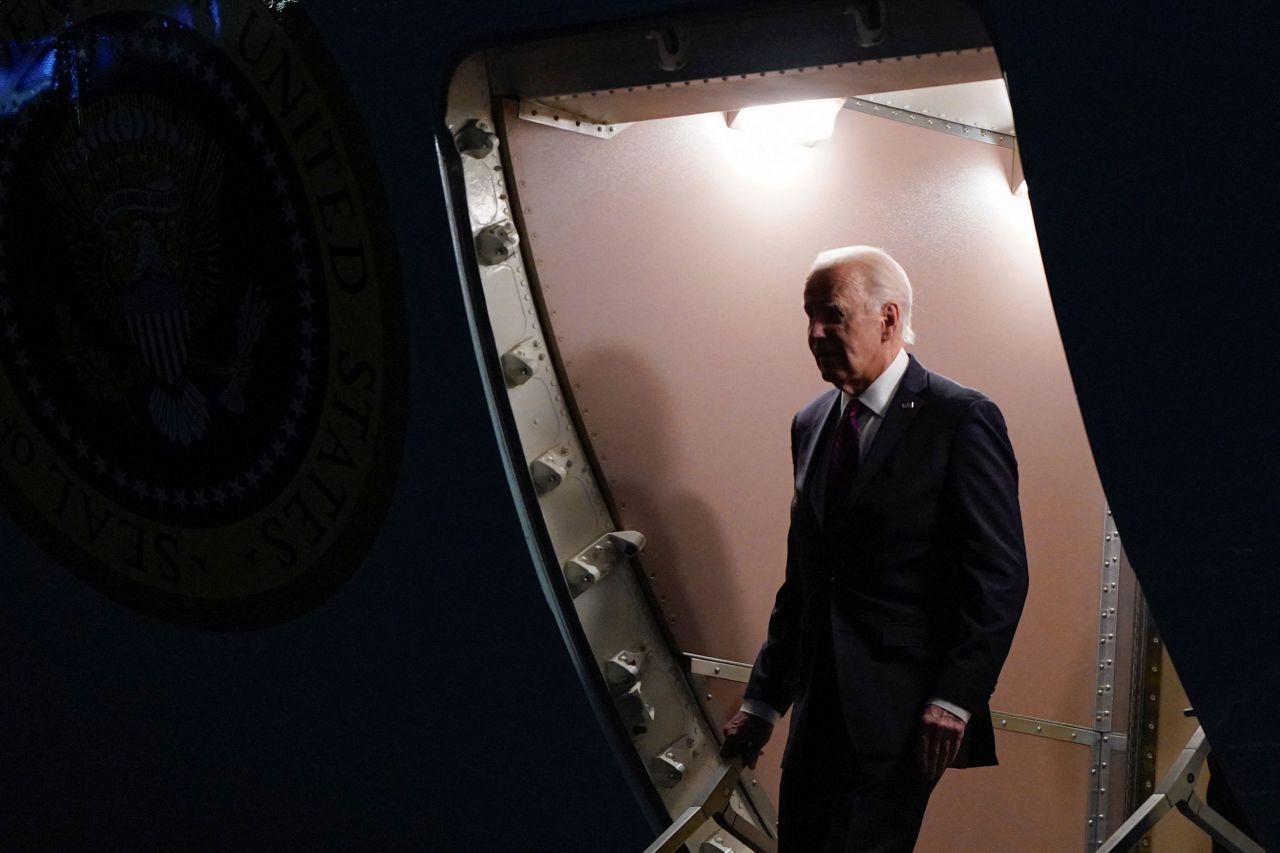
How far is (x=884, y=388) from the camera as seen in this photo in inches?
97.2

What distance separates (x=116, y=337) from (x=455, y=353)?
2.96 feet

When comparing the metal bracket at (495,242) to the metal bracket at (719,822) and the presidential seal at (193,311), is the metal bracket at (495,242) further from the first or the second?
the metal bracket at (719,822)

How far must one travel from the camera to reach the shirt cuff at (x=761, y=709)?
263 centimetres

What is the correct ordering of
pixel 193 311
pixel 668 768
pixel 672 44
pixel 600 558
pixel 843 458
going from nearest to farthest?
1. pixel 672 44
2. pixel 843 458
3. pixel 668 768
4. pixel 600 558
5. pixel 193 311

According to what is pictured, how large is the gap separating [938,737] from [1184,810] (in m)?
0.38

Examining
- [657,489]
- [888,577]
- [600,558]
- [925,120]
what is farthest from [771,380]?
[888,577]

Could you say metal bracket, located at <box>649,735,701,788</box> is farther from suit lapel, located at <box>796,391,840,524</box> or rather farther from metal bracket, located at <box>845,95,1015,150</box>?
metal bracket, located at <box>845,95,1015,150</box>

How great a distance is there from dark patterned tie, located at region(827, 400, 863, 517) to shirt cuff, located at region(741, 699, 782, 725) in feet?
1.26

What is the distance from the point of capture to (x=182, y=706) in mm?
3209

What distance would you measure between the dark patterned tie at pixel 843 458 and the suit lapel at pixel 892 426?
4cm

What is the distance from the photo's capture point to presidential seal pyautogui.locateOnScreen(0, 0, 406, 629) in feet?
9.00

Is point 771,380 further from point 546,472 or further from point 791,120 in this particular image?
point 546,472

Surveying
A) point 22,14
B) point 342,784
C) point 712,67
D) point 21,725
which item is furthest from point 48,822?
point 712,67

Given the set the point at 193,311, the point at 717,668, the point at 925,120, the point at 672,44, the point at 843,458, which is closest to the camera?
the point at 672,44
